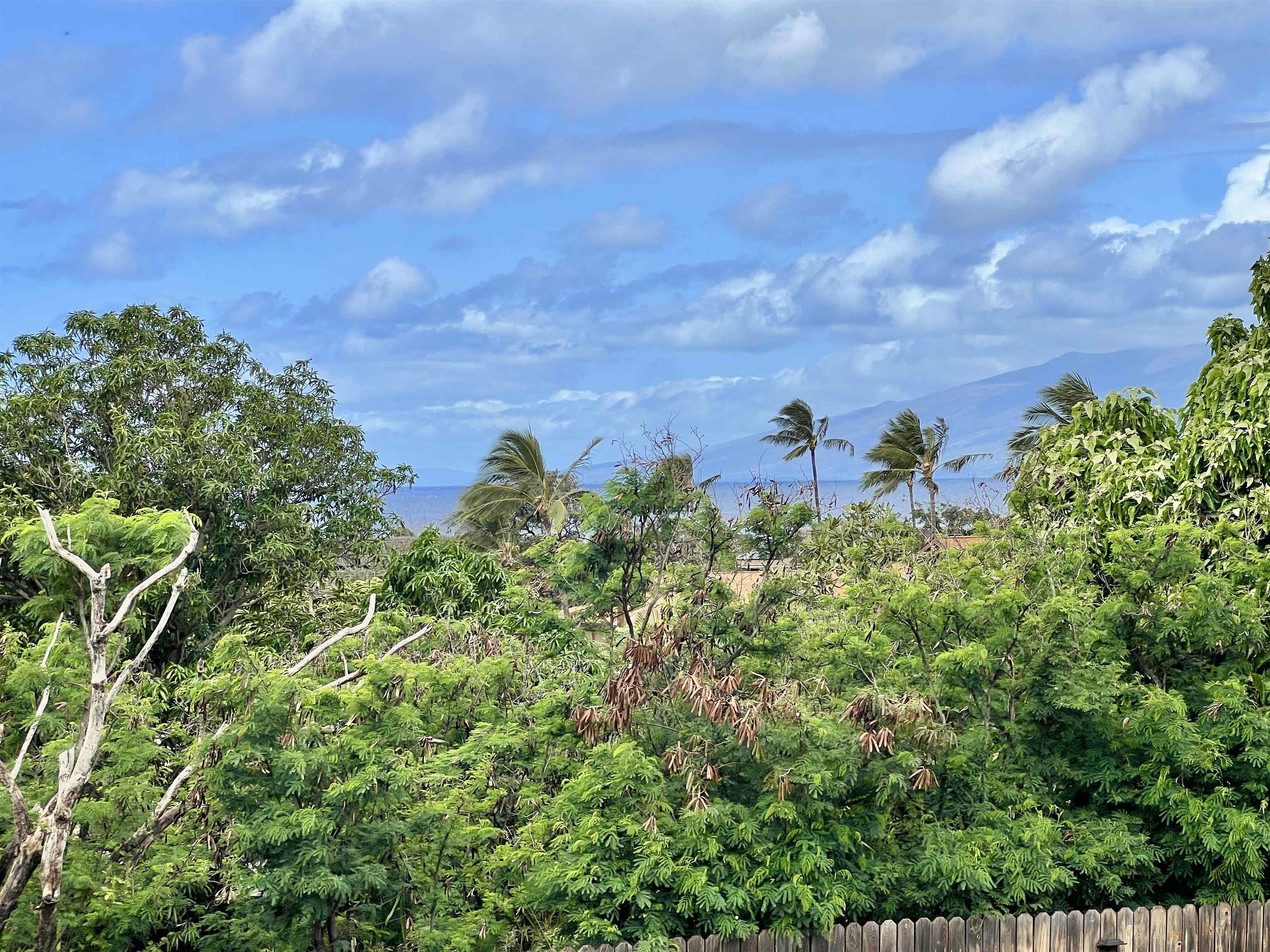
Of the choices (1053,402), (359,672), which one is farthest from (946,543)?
(1053,402)

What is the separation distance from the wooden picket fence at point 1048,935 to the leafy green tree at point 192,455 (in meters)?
9.71

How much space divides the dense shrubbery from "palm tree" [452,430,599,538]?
767 inches

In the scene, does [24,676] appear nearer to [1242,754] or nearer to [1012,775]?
[1012,775]

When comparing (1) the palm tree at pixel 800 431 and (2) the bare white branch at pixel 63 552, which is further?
(1) the palm tree at pixel 800 431

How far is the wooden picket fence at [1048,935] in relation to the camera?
893 cm

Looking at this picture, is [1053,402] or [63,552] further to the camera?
[1053,402]

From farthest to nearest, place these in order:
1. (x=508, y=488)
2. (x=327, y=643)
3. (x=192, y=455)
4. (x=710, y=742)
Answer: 1. (x=508, y=488)
2. (x=192, y=455)
3. (x=710, y=742)
4. (x=327, y=643)

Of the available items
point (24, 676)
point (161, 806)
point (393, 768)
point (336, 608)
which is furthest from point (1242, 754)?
point (336, 608)

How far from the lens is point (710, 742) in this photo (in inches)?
347

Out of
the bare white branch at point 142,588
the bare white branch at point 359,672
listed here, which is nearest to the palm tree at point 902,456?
the bare white branch at point 359,672

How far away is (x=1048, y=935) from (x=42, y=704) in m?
7.77

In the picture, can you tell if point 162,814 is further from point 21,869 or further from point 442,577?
point 442,577

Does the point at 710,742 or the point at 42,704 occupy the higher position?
the point at 42,704

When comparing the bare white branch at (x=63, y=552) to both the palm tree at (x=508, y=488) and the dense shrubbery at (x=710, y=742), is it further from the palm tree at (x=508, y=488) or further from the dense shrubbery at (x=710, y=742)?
the palm tree at (x=508, y=488)
